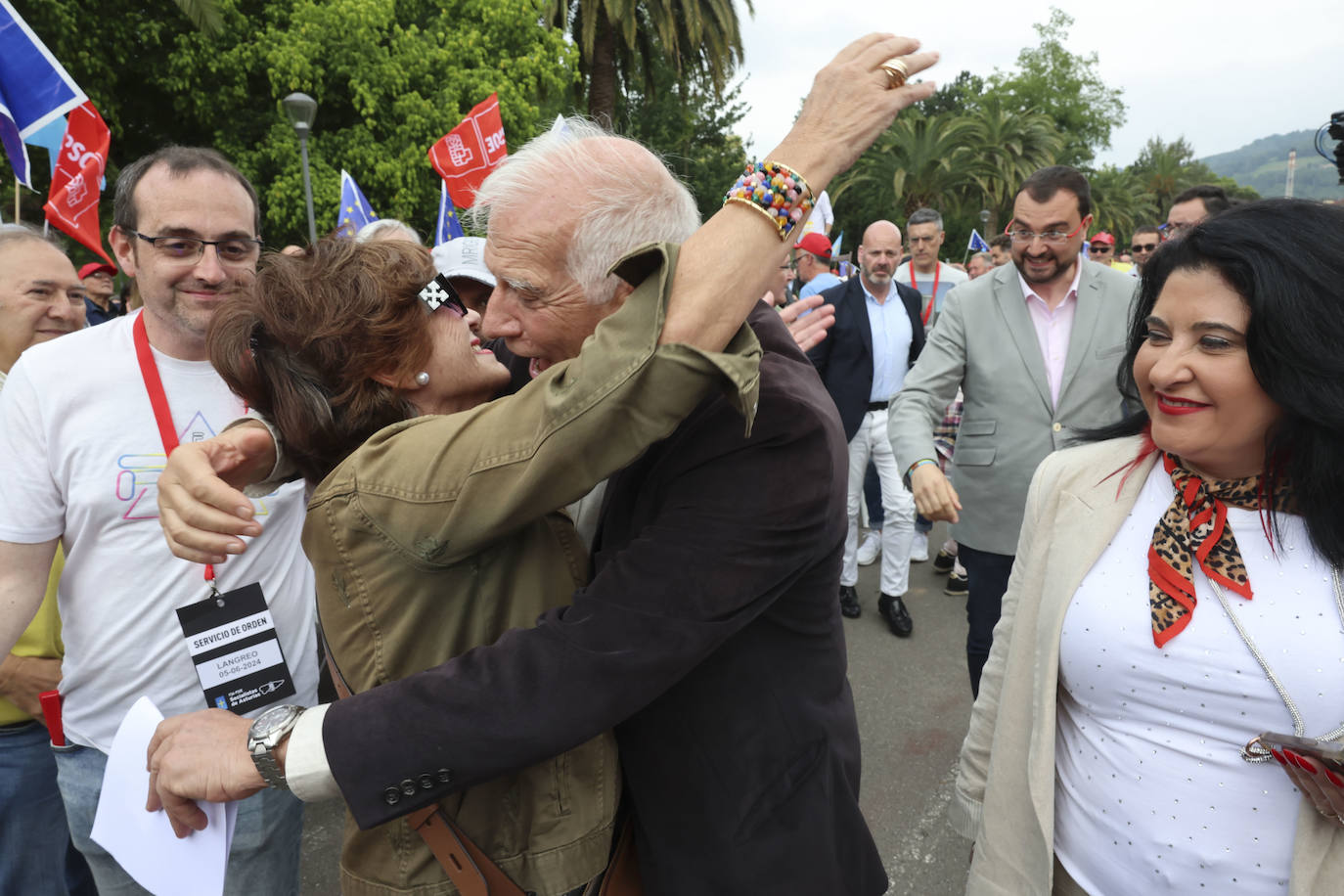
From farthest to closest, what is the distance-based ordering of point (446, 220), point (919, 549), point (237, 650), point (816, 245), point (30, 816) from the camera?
1. point (446, 220)
2. point (816, 245)
3. point (919, 549)
4. point (30, 816)
5. point (237, 650)

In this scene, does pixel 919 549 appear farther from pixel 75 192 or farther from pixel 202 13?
pixel 202 13

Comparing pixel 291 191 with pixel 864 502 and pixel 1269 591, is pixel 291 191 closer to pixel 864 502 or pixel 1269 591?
pixel 864 502

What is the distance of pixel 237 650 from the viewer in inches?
72.0

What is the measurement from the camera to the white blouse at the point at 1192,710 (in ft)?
4.74

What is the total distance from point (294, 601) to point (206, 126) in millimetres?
16035

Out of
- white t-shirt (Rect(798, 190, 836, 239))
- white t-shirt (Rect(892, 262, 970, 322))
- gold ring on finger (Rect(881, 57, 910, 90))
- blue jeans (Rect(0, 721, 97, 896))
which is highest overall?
gold ring on finger (Rect(881, 57, 910, 90))

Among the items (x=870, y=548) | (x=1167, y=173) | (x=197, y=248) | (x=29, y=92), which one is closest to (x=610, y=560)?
(x=197, y=248)

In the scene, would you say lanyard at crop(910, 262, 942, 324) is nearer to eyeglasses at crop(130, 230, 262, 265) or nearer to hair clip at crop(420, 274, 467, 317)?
eyeglasses at crop(130, 230, 262, 265)

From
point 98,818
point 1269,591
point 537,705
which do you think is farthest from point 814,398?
point 98,818

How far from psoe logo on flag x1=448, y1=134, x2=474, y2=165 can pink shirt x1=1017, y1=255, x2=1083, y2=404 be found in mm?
5170

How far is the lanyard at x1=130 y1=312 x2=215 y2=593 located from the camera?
1904 mm

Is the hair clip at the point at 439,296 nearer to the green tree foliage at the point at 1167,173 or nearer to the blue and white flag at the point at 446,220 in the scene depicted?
the blue and white flag at the point at 446,220

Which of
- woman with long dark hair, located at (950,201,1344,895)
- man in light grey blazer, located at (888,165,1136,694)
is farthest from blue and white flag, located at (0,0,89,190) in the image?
woman with long dark hair, located at (950,201,1344,895)

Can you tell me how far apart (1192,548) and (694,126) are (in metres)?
28.5
